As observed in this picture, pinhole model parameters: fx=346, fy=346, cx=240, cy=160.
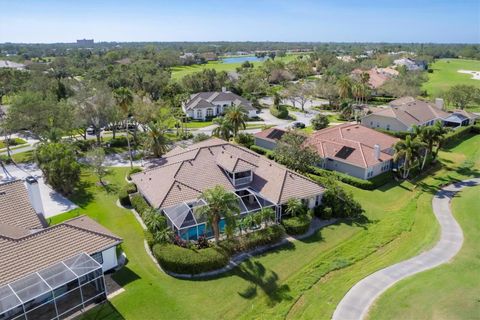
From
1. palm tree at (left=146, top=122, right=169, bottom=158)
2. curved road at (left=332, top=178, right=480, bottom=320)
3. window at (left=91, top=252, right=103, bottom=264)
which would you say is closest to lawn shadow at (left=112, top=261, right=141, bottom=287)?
window at (left=91, top=252, right=103, bottom=264)

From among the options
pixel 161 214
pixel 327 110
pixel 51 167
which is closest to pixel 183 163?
pixel 161 214

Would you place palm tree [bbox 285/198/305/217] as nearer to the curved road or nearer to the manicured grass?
the curved road

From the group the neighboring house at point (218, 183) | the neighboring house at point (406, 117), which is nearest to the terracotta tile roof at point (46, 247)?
the neighboring house at point (218, 183)

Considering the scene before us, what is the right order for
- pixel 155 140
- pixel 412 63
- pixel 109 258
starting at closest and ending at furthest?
1. pixel 109 258
2. pixel 155 140
3. pixel 412 63

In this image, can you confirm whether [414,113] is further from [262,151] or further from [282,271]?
[282,271]

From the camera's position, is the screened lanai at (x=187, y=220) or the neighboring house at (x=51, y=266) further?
the screened lanai at (x=187, y=220)

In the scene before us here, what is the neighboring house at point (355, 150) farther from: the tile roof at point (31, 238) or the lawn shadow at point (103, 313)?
the lawn shadow at point (103, 313)

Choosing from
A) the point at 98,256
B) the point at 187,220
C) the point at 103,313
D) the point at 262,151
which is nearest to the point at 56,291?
the point at 103,313
